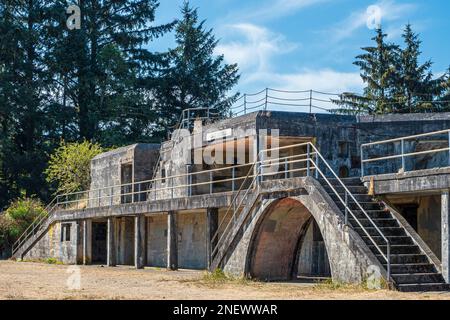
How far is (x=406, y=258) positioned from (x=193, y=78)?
4315 cm

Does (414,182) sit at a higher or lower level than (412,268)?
higher

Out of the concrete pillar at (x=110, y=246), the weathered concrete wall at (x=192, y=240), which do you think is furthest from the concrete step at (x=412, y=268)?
the concrete pillar at (x=110, y=246)

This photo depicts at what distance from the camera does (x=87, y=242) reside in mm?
37438

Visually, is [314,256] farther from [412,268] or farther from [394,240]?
[412,268]

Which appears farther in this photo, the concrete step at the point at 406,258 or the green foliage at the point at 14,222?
the green foliage at the point at 14,222

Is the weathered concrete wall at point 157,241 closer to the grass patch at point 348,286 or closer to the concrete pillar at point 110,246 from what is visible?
the concrete pillar at point 110,246

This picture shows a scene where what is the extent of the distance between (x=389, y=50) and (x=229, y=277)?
3553 cm

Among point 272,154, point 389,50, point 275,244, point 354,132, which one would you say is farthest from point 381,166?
point 389,50

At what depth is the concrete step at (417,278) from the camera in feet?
54.5

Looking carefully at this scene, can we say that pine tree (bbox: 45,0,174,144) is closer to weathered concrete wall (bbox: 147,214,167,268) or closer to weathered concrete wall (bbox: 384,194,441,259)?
weathered concrete wall (bbox: 147,214,167,268)

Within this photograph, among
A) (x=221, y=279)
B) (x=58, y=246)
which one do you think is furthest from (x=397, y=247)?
(x=58, y=246)

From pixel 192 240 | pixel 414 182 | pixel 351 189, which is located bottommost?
pixel 192 240

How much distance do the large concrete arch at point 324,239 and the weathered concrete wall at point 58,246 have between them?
53.9ft
